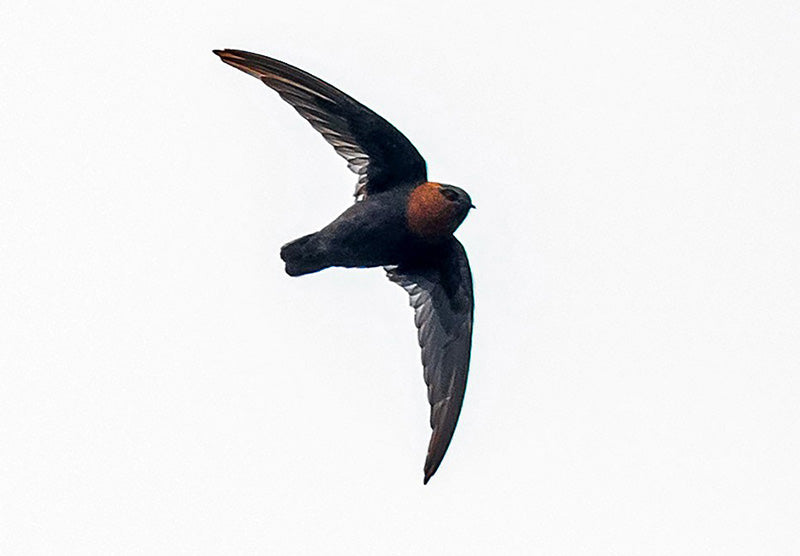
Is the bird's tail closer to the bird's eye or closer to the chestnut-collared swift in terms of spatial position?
the chestnut-collared swift

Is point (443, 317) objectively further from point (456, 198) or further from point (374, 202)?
point (456, 198)

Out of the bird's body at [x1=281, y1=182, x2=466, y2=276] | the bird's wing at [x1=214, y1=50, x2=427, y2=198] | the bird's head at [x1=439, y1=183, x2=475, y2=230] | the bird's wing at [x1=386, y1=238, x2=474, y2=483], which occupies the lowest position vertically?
the bird's wing at [x1=386, y1=238, x2=474, y2=483]

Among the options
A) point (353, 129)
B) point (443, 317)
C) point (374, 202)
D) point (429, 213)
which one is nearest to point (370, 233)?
point (374, 202)

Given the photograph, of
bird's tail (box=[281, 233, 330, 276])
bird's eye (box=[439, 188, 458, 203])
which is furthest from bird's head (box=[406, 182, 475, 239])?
bird's tail (box=[281, 233, 330, 276])

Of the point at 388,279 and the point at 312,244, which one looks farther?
the point at 388,279

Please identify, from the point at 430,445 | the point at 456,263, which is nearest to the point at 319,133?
the point at 456,263

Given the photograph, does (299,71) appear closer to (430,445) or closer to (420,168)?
(420,168)

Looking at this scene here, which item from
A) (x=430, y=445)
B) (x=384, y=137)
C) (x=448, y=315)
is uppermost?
(x=384, y=137)
